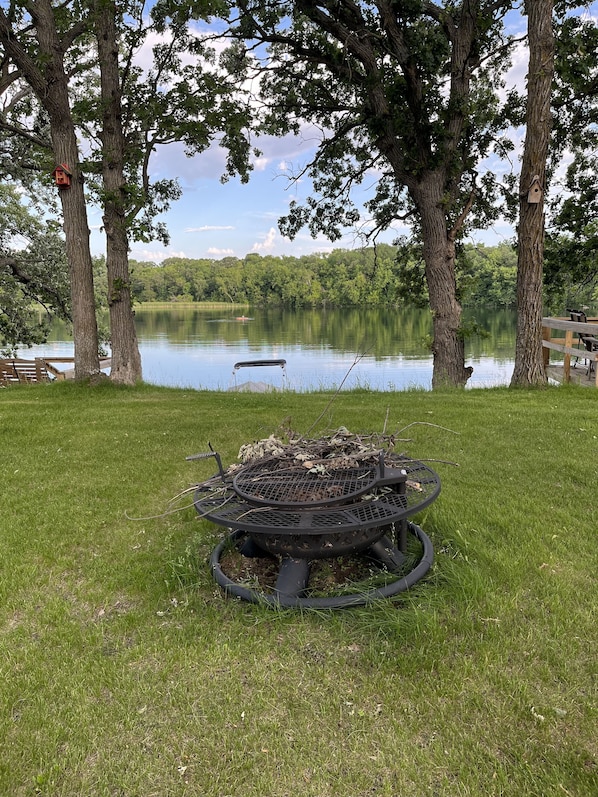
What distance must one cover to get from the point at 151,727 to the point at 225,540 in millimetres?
1155

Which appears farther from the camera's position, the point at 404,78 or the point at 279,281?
the point at 279,281

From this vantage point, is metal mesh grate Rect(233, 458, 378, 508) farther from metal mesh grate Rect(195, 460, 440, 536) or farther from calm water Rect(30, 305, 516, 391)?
calm water Rect(30, 305, 516, 391)

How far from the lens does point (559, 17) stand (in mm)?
9242

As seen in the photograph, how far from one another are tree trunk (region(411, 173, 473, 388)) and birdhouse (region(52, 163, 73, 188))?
20.3 ft

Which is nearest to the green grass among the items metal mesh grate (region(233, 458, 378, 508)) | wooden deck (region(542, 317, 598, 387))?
metal mesh grate (region(233, 458, 378, 508))

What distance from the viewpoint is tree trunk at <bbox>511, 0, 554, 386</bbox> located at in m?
7.19

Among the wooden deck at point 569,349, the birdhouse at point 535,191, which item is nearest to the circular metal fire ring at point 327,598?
the wooden deck at point 569,349

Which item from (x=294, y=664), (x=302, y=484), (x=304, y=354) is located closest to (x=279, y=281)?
(x=304, y=354)

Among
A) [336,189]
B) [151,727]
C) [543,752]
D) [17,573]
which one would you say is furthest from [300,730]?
[336,189]

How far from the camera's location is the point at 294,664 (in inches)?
79.4

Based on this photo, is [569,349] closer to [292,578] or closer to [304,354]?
[292,578]

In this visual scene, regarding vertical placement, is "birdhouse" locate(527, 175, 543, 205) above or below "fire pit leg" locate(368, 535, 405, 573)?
above

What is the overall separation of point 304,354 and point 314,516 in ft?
81.9

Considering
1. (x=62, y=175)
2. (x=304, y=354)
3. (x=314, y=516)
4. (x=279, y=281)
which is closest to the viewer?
(x=314, y=516)
